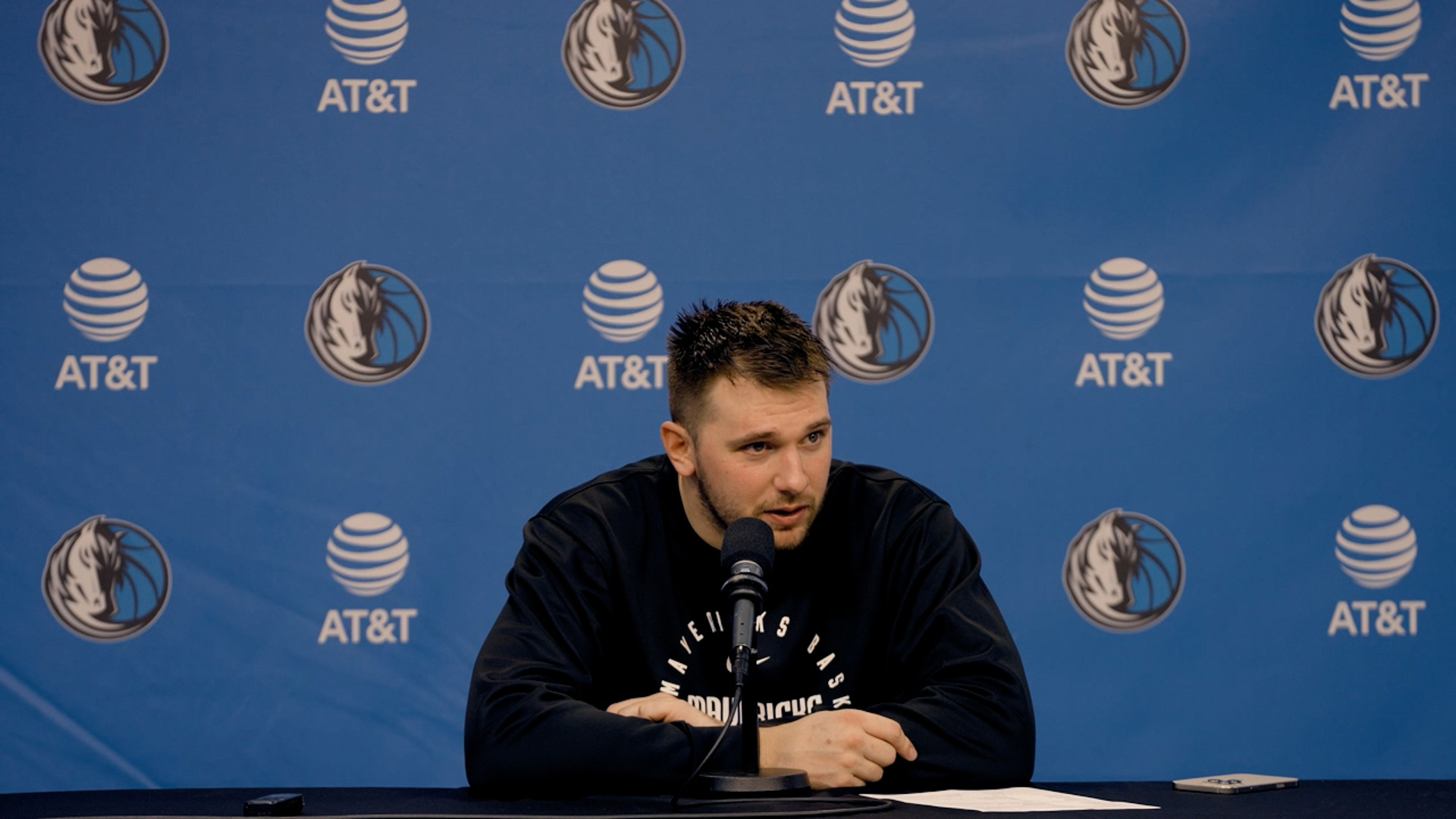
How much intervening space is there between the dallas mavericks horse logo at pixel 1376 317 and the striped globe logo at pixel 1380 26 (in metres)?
0.49

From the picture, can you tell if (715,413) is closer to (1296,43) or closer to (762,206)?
(762,206)

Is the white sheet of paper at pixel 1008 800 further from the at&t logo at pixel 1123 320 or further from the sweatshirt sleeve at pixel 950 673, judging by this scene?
the at&t logo at pixel 1123 320

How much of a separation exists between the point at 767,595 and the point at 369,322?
1.31 metres

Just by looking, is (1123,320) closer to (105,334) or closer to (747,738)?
(747,738)

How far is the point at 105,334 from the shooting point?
2.73 meters

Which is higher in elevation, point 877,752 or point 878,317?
point 878,317

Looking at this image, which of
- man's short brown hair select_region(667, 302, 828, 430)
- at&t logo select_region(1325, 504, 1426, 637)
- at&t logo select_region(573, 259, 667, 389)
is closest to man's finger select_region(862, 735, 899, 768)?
man's short brown hair select_region(667, 302, 828, 430)

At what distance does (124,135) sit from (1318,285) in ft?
9.16

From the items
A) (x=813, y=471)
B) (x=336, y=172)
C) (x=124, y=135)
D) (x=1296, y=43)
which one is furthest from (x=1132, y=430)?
(x=124, y=135)

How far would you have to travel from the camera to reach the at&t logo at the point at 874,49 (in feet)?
9.22

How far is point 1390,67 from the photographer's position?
280cm

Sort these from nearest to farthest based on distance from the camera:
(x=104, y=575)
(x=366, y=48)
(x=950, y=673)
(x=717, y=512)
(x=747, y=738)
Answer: (x=747, y=738) < (x=950, y=673) < (x=717, y=512) < (x=104, y=575) < (x=366, y=48)

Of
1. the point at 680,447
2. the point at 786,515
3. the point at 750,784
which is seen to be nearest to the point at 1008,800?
the point at 750,784

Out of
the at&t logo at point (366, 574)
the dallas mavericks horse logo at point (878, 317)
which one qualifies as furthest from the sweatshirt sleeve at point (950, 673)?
the at&t logo at point (366, 574)
